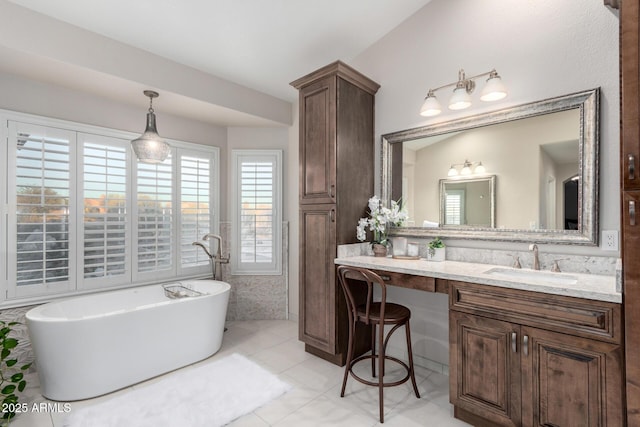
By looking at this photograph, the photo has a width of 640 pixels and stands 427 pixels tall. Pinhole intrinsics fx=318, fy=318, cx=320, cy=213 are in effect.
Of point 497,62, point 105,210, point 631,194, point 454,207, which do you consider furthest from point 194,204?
point 631,194

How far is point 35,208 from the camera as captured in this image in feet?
8.95

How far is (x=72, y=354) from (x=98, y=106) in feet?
7.40

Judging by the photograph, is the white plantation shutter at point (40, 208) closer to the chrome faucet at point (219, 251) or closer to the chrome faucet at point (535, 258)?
the chrome faucet at point (219, 251)

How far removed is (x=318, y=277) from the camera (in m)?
2.90

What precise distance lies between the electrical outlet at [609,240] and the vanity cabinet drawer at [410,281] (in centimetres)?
103

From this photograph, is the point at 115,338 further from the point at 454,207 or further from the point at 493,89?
the point at 493,89

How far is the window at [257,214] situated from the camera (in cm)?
400

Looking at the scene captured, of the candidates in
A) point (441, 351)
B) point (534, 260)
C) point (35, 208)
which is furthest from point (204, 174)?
point (534, 260)

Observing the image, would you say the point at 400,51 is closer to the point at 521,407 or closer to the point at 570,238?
the point at 570,238

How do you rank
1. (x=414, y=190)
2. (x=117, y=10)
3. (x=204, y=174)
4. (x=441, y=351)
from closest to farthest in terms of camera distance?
(x=117, y=10) < (x=441, y=351) < (x=414, y=190) < (x=204, y=174)

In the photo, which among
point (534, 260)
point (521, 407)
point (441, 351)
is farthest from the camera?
point (441, 351)

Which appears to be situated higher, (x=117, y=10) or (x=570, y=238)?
(x=117, y=10)

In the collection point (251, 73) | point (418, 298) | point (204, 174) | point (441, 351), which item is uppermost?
point (251, 73)

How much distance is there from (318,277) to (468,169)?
156cm
